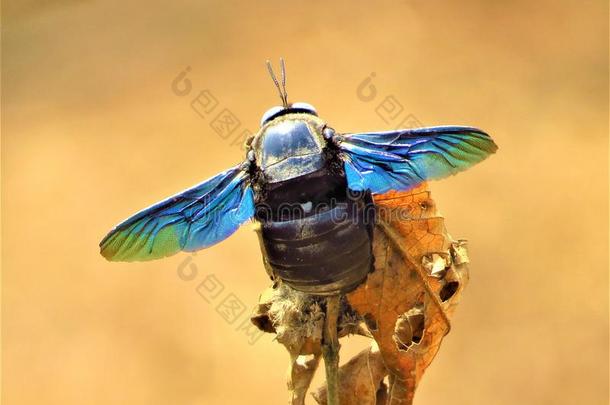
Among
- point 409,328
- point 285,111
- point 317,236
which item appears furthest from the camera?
point 409,328

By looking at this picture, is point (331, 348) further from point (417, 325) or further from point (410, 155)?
point (410, 155)

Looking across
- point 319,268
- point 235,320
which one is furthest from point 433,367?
point 319,268

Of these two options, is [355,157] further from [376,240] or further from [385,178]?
[376,240]

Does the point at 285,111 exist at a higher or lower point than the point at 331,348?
higher

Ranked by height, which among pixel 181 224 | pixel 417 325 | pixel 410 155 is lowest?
pixel 417 325

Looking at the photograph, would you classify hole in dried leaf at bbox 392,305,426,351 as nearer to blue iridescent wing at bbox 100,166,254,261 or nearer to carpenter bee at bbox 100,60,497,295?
carpenter bee at bbox 100,60,497,295

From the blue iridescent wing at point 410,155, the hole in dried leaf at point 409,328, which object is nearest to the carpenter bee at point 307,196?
the blue iridescent wing at point 410,155

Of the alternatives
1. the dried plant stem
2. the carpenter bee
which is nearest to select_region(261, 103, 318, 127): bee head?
the carpenter bee

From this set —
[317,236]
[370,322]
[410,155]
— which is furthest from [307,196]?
[370,322]
